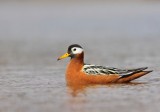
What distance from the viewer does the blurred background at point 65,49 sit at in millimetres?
12516

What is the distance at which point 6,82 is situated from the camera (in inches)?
603

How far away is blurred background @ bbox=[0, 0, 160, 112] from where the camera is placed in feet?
41.1

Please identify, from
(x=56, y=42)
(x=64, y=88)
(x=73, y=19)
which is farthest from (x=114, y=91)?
(x=73, y=19)

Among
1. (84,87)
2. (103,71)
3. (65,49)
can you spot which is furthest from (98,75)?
(65,49)

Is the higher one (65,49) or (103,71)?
(65,49)

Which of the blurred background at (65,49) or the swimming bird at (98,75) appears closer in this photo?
the blurred background at (65,49)

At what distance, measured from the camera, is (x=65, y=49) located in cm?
2433

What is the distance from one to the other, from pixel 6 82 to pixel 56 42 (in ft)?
38.2

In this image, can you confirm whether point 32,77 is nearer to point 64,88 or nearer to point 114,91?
point 64,88

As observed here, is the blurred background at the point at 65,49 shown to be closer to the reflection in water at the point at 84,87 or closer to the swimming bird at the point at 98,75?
Result: the reflection in water at the point at 84,87

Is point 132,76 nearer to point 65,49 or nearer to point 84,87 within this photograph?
point 84,87

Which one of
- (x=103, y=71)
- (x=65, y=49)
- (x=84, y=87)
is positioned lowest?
(x=84, y=87)

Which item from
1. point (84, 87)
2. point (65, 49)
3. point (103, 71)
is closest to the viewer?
point (84, 87)

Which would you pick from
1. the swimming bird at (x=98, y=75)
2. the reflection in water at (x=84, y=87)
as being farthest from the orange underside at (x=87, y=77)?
the reflection in water at (x=84, y=87)
